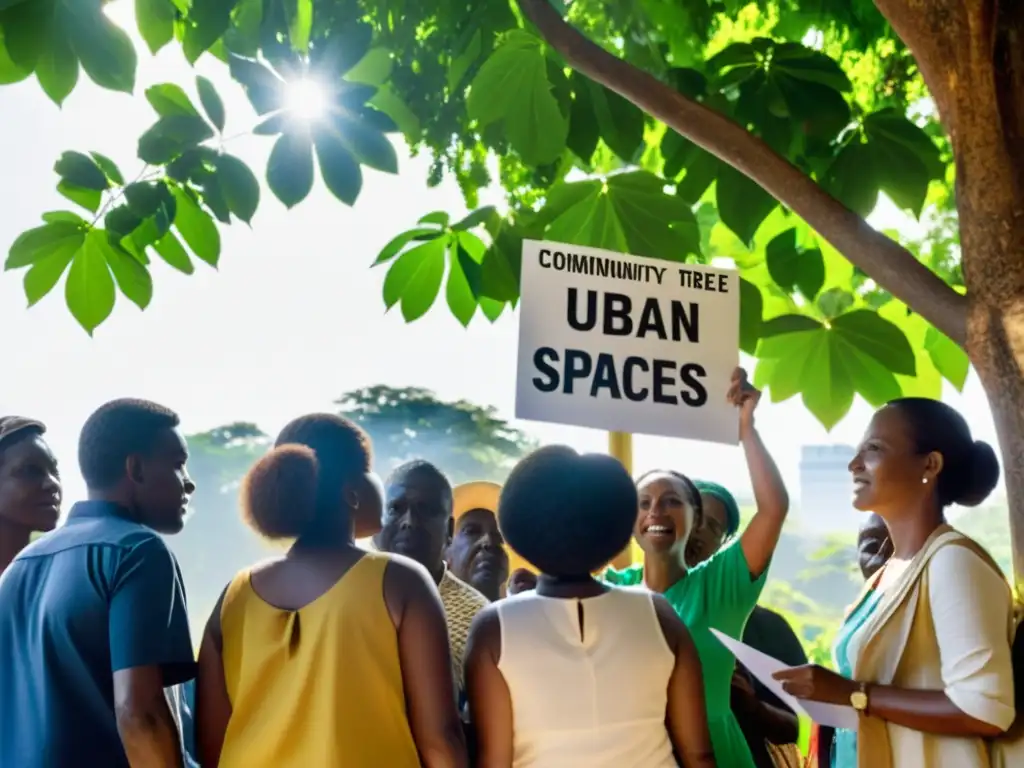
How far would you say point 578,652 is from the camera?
1.52 meters

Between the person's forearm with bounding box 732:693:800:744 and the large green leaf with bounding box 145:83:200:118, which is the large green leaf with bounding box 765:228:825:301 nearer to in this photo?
the person's forearm with bounding box 732:693:800:744

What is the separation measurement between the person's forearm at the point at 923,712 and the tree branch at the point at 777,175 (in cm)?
54

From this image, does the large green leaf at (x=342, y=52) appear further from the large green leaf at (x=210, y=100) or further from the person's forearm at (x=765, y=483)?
the person's forearm at (x=765, y=483)

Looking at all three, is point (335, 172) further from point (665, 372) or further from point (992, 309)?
point (992, 309)

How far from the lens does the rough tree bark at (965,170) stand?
1.66 metres

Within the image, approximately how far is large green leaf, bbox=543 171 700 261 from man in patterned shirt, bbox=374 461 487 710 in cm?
57

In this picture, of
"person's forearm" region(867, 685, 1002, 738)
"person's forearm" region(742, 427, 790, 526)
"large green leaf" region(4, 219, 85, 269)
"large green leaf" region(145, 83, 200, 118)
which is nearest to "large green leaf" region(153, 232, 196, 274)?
"large green leaf" region(4, 219, 85, 269)

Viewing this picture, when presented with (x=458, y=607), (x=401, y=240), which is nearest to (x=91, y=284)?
(x=401, y=240)

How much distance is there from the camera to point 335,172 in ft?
5.99

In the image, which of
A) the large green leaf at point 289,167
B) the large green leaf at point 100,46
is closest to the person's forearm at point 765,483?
the large green leaf at point 289,167

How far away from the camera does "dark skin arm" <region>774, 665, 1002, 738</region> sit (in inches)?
62.9

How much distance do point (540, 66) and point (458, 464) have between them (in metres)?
1.32

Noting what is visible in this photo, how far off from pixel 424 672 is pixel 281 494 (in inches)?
12.8

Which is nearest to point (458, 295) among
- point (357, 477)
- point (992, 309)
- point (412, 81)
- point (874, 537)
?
point (412, 81)
